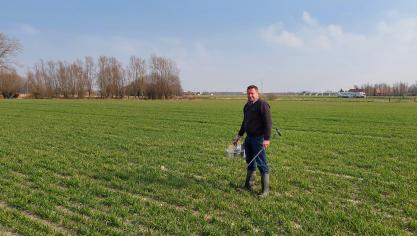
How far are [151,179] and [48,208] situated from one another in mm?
2511

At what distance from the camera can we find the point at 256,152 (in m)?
7.03

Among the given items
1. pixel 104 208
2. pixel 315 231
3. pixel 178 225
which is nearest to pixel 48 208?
pixel 104 208

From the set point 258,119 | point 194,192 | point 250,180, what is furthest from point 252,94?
point 194,192

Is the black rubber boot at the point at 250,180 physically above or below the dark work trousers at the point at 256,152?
below

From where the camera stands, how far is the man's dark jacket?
6704mm

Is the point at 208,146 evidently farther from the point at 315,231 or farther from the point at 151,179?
the point at 315,231

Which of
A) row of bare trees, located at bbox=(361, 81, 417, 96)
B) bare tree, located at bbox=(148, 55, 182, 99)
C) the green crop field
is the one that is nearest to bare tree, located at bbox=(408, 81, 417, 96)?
row of bare trees, located at bbox=(361, 81, 417, 96)

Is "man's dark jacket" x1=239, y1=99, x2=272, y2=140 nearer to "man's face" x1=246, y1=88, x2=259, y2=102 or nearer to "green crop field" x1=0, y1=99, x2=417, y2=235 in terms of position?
"man's face" x1=246, y1=88, x2=259, y2=102

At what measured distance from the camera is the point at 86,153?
11.3 m

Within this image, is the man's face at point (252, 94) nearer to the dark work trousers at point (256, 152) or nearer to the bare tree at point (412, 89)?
the dark work trousers at point (256, 152)

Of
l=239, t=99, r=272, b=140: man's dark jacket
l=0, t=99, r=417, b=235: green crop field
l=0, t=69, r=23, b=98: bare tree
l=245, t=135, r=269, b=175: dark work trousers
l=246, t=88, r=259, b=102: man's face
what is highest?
l=0, t=69, r=23, b=98: bare tree

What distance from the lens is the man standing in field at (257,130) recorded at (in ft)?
22.1

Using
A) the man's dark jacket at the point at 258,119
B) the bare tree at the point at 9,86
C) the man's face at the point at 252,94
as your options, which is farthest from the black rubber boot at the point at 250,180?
the bare tree at the point at 9,86

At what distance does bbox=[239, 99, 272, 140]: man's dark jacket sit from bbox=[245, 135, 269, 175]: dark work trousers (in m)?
0.12
